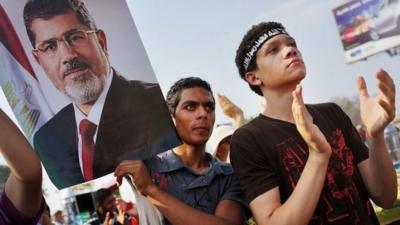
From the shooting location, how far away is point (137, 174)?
5.92ft

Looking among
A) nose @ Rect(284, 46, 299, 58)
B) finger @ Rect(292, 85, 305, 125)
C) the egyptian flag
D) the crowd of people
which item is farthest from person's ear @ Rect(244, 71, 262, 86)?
the egyptian flag

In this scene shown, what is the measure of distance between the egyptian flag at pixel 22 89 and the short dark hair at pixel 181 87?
535 millimetres

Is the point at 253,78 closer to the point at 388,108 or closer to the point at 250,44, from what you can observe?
the point at 250,44

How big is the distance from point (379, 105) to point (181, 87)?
0.89m

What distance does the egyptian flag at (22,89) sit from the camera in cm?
196

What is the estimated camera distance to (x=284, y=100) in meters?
1.81

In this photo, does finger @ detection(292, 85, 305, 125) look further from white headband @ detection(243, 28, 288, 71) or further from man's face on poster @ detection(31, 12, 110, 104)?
man's face on poster @ detection(31, 12, 110, 104)

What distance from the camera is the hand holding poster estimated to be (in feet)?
6.42

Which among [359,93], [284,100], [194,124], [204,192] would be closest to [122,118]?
[194,124]

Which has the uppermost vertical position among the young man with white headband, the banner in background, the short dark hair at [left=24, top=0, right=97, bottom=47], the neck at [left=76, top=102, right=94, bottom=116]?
the short dark hair at [left=24, top=0, right=97, bottom=47]

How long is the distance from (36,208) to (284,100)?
37.7 inches

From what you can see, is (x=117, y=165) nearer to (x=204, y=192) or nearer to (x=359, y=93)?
(x=204, y=192)

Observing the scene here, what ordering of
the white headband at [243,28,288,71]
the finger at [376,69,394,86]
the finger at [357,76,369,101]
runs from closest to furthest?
the finger at [376,69,394,86] → the finger at [357,76,369,101] → the white headband at [243,28,288,71]

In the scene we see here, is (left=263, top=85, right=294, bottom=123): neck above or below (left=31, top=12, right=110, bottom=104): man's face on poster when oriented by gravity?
below
